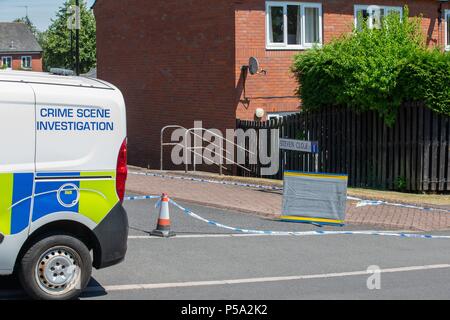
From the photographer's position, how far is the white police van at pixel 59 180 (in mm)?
7344

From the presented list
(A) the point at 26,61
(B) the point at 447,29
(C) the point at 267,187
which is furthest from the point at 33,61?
(C) the point at 267,187

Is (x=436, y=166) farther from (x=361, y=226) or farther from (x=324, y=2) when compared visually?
(x=324, y=2)

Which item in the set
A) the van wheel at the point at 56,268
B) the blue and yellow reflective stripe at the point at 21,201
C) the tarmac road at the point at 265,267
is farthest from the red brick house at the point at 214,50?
the blue and yellow reflective stripe at the point at 21,201

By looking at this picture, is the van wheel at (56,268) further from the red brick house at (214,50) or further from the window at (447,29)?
the window at (447,29)

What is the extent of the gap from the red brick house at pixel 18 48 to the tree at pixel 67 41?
21034mm

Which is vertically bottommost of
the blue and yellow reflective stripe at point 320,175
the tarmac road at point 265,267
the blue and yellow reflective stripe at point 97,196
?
the tarmac road at point 265,267

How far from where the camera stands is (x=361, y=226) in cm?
1327

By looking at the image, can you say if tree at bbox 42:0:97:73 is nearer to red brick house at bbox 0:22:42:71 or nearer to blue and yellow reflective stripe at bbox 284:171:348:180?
red brick house at bbox 0:22:42:71

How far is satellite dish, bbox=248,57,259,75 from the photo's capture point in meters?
20.5

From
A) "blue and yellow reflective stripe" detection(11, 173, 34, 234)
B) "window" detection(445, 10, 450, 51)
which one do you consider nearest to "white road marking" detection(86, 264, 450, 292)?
"blue and yellow reflective stripe" detection(11, 173, 34, 234)

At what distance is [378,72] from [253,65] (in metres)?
4.47

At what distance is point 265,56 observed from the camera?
69.6ft

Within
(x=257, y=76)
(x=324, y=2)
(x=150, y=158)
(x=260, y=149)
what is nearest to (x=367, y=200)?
(x=260, y=149)
